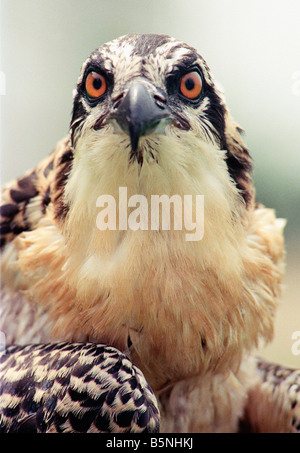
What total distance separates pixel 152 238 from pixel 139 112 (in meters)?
0.51

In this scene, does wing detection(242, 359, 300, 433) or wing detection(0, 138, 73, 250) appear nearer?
wing detection(0, 138, 73, 250)

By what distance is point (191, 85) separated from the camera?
6.31 ft

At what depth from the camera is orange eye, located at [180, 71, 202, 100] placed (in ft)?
6.26

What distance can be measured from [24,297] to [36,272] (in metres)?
0.20

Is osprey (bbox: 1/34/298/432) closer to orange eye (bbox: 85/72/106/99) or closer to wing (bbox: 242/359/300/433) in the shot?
orange eye (bbox: 85/72/106/99)

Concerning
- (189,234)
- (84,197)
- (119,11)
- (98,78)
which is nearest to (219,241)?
(189,234)

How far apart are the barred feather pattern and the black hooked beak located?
Result: 825 millimetres

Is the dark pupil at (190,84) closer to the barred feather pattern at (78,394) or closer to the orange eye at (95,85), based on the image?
the orange eye at (95,85)

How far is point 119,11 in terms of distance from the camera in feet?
7.98

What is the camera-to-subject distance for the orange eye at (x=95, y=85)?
6.26 ft

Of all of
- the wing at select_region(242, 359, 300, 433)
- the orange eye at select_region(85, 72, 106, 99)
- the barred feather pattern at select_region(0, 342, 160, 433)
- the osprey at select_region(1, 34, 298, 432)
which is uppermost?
the orange eye at select_region(85, 72, 106, 99)

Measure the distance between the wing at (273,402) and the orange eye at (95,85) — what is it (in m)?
1.72

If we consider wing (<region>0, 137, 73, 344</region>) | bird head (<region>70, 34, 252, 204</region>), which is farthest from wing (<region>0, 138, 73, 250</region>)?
bird head (<region>70, 34, 252, 204</region>)

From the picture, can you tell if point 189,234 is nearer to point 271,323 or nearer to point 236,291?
point 236,291
